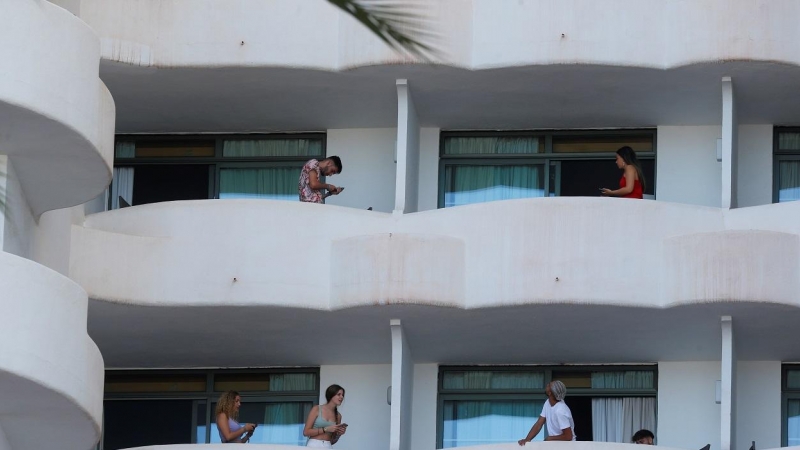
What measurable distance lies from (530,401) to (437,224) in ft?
8.86

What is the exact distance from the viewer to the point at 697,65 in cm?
1814

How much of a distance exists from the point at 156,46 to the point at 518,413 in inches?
234

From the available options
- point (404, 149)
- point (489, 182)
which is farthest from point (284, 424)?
point (489, 182)

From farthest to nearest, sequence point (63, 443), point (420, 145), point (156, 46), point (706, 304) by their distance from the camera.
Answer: point (420, 145) → point (156, 46) → point (706, 304) → point (63, 443)

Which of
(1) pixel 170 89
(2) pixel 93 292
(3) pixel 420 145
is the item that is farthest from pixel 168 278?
(3) pixel 420 145

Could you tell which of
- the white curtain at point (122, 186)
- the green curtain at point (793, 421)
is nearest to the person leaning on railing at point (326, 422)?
the white curtain at point (122, 186)

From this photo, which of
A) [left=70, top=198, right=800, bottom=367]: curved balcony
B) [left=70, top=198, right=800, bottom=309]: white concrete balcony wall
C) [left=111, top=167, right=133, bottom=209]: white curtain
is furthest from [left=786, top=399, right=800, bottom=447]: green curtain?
[left=111, top=167, right=133, bottom=209]: white curtain

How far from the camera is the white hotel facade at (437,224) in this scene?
17.3 m

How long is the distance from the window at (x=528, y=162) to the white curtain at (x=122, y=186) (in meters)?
3.89

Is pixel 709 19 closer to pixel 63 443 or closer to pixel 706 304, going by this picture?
pixel 706 304

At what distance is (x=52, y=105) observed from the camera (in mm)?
14469

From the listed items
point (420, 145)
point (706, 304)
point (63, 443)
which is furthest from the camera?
point (420, 145)

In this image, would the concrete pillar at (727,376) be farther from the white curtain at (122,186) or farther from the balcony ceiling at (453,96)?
the white curtain at (122,186)

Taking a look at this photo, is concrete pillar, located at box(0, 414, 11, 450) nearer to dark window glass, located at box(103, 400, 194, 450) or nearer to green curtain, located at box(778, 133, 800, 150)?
dark window glass, located at box(103, 400, 194, 450)
